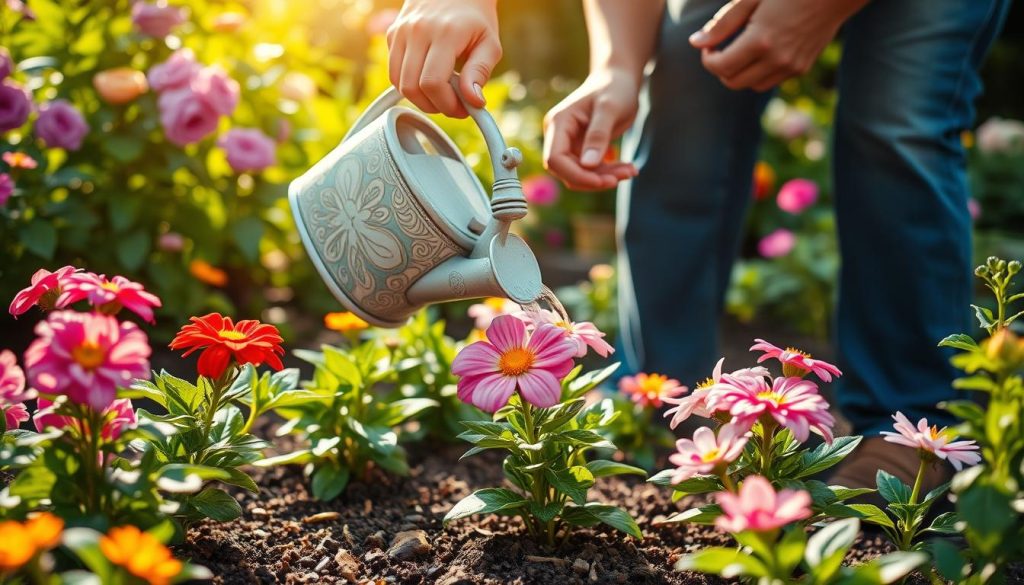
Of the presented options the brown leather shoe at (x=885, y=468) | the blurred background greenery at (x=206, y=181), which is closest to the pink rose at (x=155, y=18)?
the blurred background greenery at (x=206, y=181)

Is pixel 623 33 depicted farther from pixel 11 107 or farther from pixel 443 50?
pixel 11 107

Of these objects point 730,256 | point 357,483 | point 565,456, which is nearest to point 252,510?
point 357,483

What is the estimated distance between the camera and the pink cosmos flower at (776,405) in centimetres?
105

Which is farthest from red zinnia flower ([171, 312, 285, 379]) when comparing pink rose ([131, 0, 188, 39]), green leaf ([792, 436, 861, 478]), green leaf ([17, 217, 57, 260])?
pink rose ([131, 0, 188, 39])

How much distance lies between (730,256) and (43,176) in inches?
59.4

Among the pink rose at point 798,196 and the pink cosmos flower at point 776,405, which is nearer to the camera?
the pink cosmos flower at point 776,405

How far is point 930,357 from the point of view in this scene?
174 centimetres

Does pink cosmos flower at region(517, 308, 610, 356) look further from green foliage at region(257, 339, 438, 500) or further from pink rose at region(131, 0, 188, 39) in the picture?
pink rose at region(131, 0, 188, 39)

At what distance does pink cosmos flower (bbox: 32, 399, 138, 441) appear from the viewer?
1.06 m

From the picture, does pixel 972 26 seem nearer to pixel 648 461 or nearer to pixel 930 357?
pixel 930 357

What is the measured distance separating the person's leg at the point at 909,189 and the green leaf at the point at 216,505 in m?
1.16

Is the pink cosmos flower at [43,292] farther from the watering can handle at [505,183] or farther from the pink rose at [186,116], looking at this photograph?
the pink rose at [186,116]

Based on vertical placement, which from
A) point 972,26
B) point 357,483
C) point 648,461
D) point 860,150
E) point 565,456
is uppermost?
point 972,26

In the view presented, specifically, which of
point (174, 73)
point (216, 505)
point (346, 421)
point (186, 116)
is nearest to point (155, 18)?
point (174, 73)
